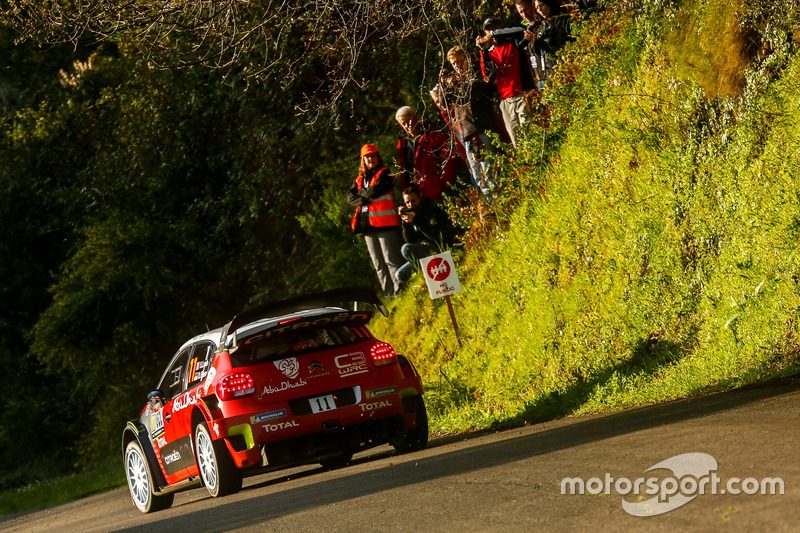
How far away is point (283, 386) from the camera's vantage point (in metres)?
11.7

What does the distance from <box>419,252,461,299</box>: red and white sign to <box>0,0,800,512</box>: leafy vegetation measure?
0.97 meters

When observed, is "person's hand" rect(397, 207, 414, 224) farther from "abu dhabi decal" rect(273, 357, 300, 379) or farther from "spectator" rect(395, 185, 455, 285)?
"abu dhabi decal" rect(273, 357, 300, 379)

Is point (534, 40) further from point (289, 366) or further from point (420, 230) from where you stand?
point (289, 366)

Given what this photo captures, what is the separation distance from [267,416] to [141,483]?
263cm

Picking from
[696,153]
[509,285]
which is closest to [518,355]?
[509,285]

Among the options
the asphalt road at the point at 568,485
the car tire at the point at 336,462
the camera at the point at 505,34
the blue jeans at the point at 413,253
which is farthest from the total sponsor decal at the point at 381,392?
the camera at the point at 505,34

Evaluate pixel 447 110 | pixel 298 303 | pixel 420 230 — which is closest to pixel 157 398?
pixel 298 303

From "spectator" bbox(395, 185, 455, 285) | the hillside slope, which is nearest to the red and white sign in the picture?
the hillside slope

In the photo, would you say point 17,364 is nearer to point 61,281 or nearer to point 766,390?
point 61,281

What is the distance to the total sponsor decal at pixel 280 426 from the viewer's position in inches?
451

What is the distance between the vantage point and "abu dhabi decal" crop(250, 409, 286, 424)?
37.6 feet

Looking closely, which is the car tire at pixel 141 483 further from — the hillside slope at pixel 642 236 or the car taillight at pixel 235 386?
the hillside slope at pixel 642 236

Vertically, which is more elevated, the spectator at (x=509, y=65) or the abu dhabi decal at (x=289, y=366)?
the spectator at (x=509, y=65)

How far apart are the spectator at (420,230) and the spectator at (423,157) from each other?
24 centimetres
